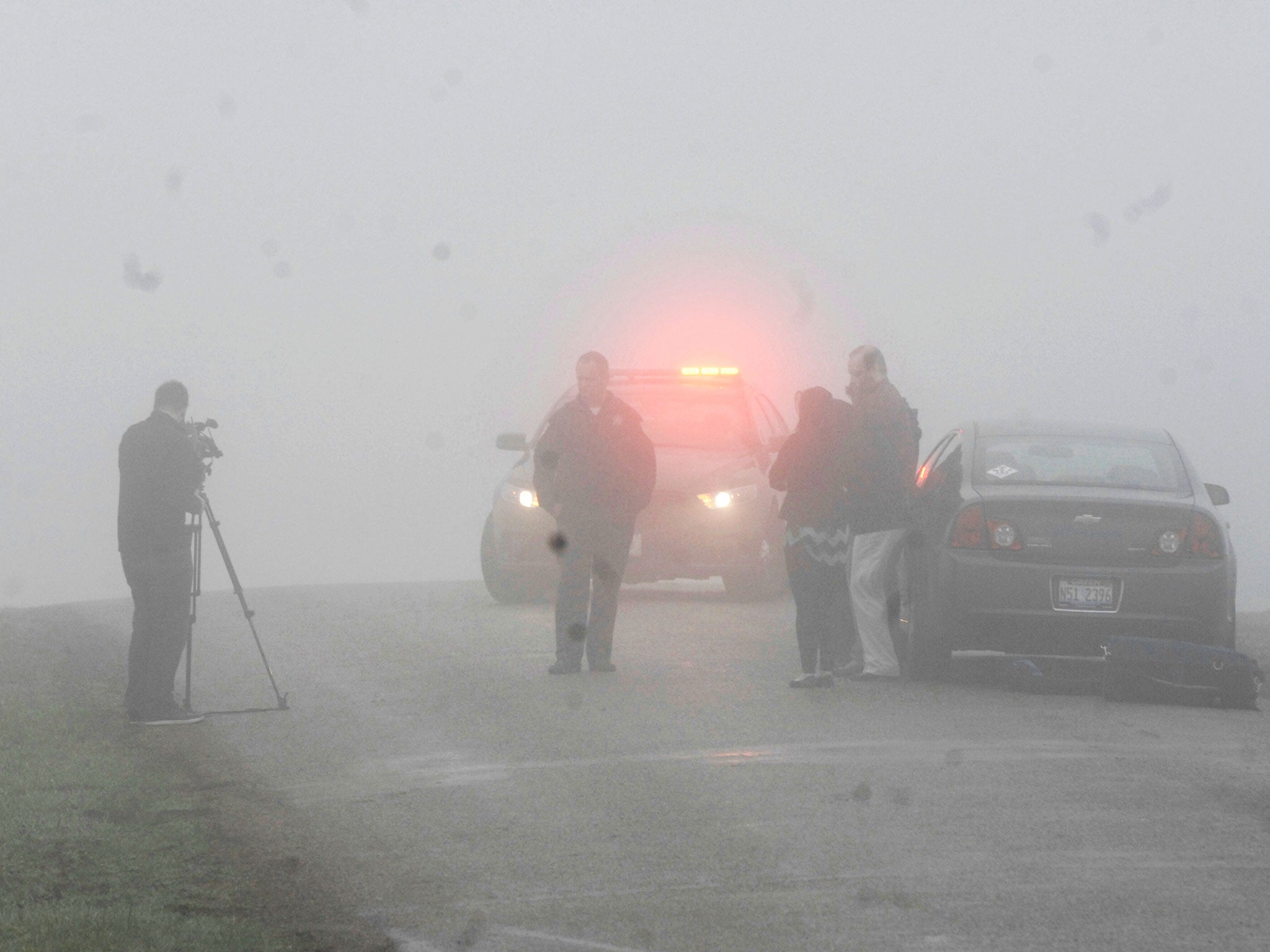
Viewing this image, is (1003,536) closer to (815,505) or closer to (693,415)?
(815,505)

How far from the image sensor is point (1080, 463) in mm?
10977

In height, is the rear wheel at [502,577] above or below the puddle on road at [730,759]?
below

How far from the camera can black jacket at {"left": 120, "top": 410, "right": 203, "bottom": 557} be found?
9.45 metres

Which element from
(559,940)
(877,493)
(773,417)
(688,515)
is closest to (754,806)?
(559,940)

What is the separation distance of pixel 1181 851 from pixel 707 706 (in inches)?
147

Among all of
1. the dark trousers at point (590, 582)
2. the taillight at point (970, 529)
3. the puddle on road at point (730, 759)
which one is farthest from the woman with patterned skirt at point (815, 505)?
the puddle on road at point (730, 759)

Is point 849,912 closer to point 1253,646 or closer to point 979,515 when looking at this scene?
point 979,515

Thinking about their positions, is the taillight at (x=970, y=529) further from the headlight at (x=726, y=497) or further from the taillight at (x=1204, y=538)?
the headlight at (x=726, y=497)

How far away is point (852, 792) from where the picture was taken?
7062 mm

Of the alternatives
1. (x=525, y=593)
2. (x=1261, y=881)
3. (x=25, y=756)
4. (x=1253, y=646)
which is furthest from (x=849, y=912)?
(x=525, y=593)

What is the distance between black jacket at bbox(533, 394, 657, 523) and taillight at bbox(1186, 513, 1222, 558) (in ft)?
10.1

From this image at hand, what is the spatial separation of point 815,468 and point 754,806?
4.15 meters

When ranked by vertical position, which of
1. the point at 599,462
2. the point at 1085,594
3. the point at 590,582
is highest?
the point at 599,462

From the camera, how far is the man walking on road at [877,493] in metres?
10.9
